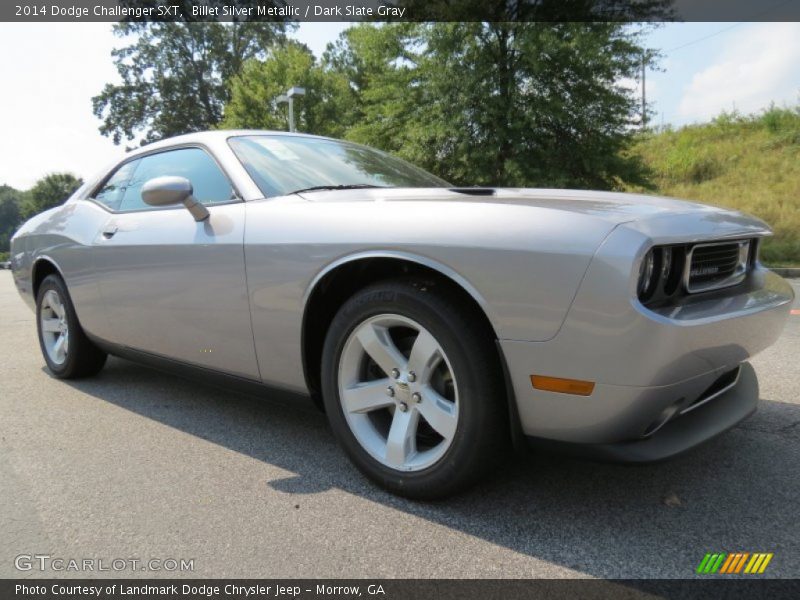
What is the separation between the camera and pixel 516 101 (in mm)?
11758

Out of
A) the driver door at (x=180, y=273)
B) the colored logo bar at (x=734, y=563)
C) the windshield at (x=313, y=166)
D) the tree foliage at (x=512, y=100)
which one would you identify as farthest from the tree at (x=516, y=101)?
the colored logo bar at (x=734, y=563)

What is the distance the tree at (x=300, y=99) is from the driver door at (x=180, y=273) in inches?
691

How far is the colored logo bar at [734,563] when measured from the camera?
1.67m

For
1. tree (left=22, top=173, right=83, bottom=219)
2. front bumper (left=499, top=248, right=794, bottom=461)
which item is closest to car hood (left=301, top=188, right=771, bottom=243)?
front bumper (left=499, top=248, right=794, bottom=461)

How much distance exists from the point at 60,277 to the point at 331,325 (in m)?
2.52

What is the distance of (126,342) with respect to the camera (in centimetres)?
326

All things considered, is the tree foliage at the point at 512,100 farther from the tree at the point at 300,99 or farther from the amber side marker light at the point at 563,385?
the amber side marker light at the point at 563,385

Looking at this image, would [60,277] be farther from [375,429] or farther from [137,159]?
[375,429]

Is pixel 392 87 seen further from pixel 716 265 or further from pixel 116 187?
pixel 716 265

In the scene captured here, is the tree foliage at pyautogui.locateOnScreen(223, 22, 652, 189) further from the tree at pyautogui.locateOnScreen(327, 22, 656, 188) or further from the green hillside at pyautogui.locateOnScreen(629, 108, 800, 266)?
the green hillside at pyautogui.locateOnScreen(629, 108, 800, 266)

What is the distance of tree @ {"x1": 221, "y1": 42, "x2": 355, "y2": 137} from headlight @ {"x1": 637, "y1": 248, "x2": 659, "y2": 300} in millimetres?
19241

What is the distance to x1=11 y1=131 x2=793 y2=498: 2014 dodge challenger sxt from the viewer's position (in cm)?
170

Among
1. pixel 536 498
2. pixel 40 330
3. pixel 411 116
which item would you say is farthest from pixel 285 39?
pixel 536 498

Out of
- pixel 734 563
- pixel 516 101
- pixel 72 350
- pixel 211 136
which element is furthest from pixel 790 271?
pixel 72 350
